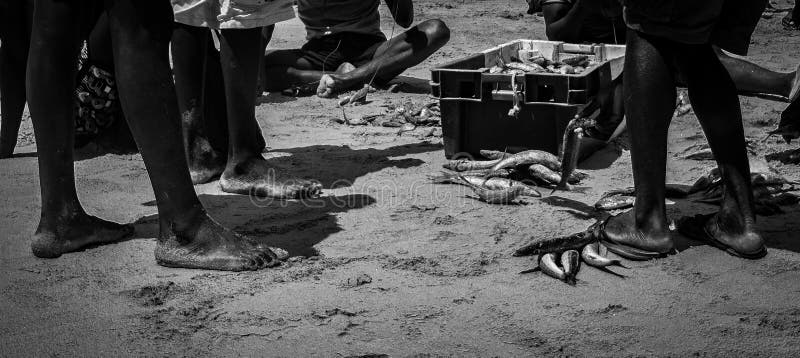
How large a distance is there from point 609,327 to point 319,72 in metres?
5.37

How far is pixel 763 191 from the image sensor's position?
4.32m

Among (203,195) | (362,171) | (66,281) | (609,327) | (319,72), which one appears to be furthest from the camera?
(319,72)

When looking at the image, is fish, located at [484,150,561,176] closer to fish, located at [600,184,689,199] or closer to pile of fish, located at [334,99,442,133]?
fish, located at [600,184,689,199]

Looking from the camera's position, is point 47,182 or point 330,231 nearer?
point 47,182

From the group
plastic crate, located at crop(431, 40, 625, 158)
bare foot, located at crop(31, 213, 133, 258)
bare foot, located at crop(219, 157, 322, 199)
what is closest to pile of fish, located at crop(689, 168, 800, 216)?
plastic crate, located at crop(431, 40, 625, 158)

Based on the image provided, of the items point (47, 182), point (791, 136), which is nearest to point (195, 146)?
point (47, 182)

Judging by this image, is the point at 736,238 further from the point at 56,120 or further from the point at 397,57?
the point at 397,57

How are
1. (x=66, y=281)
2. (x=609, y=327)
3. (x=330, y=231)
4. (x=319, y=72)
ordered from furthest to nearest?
1. (x=319, y=72)
2. (x=330, y=231)
3. (x=66, y=281)
4. (x=609, y=327)

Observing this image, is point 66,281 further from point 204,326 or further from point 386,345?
point 386,345

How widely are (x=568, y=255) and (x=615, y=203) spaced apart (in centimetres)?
91

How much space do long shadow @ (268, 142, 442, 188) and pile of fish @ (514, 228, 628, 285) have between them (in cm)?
158

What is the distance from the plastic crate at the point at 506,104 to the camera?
17.1 ft

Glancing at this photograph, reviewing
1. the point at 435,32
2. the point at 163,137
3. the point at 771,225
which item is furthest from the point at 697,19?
the point at 435,32

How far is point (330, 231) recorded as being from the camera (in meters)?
4.07
